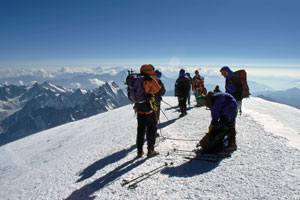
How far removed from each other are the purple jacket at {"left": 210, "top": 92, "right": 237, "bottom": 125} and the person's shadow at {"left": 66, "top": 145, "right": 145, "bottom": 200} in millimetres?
3019

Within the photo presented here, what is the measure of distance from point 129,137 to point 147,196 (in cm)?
568

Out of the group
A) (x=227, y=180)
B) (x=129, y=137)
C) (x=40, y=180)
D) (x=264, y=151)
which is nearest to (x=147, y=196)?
(x=227, y=180)

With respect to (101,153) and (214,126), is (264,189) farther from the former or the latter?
(101,153)

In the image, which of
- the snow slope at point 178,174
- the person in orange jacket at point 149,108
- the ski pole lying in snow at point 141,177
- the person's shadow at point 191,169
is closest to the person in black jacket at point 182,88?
the snow slope at point 178,174

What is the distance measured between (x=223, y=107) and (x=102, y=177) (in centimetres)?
451

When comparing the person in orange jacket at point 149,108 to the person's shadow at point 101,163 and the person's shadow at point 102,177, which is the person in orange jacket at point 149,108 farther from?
the person's shadow at point 101,163

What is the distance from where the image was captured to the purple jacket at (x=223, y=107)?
5648mm

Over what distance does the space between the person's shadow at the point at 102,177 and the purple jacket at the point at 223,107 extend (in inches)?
119

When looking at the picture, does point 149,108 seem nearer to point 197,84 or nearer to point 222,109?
point 222,109

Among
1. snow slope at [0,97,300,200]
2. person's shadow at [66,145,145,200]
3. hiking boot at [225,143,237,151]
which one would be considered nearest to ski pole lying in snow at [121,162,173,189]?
snow slope at [0,97,300,200]

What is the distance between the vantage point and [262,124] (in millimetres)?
9242

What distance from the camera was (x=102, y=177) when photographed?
5.86 metres

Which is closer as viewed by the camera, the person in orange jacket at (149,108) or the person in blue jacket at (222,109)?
the person in blue jacket at (222,109)

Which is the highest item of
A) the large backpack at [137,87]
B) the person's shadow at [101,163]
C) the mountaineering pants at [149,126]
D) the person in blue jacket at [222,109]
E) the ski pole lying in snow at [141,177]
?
the large backpack at [137,87]
